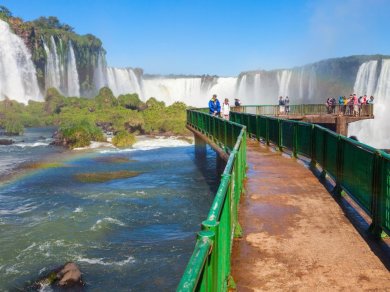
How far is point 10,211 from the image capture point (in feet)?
57.4

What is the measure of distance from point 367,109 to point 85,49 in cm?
7605

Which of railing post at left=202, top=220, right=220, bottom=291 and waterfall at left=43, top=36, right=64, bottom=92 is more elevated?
waterfall at left=43, top=36, right=64, bottom=92

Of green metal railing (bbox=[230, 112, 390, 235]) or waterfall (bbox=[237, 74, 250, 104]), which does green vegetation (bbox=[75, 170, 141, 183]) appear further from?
waterfall (bbox=[237, 74, 250, 104])

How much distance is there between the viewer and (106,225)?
1550 centimetres

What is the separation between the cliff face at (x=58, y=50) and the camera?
75062 millimetres

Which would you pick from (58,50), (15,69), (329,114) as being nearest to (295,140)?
(329,114)

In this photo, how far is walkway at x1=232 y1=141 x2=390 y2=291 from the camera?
4.85 metres

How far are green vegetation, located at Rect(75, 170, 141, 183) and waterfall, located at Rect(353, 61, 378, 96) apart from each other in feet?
132

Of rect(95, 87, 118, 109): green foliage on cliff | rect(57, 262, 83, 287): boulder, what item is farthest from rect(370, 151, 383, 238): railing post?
rect(95, 87, 118, 109): green foliage on cliff

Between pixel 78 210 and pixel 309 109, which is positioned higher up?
pixel 309 109

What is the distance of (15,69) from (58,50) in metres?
12.1

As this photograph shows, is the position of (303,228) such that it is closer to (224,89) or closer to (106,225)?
(106,225)

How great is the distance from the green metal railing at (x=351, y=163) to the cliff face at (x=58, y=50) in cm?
7107

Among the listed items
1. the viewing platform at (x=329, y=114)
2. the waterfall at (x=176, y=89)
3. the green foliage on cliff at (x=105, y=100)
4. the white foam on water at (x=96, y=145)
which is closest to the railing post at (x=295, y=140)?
the viewing platform at (x=329, y=114)
